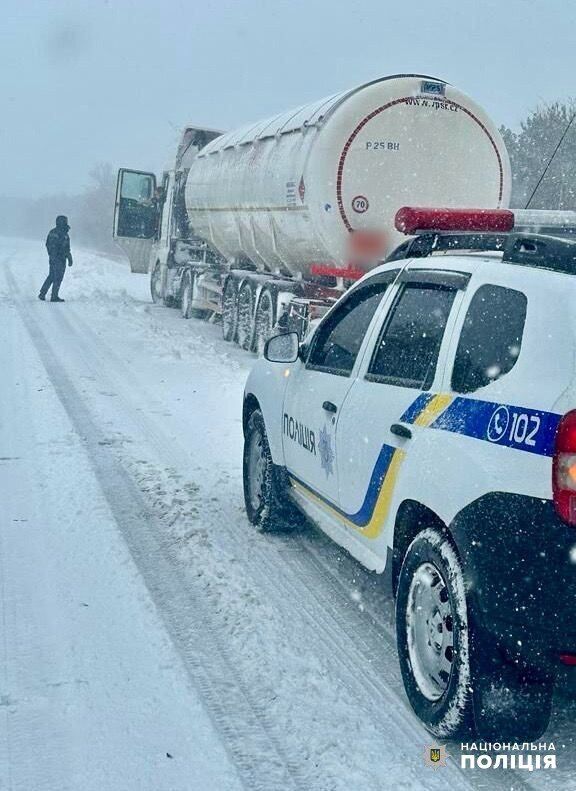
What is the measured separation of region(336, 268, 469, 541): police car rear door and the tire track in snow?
878 mm

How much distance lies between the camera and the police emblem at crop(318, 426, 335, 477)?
190 inches

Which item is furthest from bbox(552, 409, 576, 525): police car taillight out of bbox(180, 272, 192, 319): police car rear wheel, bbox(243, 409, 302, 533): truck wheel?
bbox(180, 272, 192, 319): police car rear wheel

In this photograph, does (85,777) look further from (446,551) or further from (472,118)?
(472,118)

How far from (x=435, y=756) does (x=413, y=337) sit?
1.70 meters

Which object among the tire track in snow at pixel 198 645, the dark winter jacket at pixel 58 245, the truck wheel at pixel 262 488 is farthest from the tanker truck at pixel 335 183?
the truck wheel at pixel 262 488

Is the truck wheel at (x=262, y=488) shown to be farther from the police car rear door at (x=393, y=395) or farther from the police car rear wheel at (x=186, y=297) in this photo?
the police car rear wheel at (x=186, y=297)

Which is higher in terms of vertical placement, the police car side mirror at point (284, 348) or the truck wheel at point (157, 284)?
the police car side mirror at point (284, 348)

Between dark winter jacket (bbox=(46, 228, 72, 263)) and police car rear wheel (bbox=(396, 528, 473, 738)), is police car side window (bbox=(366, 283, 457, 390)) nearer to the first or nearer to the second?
police car rear wheel (bbox=(396, 528, 473, 738))

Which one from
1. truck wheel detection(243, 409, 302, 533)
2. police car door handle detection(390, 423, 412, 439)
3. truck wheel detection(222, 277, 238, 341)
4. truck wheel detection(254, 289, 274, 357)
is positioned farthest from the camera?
truck wheel detection(222, 277, 238, 341)

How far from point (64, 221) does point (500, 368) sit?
19.7 m

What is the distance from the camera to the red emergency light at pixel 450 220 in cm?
456

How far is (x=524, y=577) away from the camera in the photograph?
3150 mm

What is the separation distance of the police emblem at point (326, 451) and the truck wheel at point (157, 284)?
18256 mm

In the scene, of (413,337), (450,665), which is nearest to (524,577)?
(450,665)
